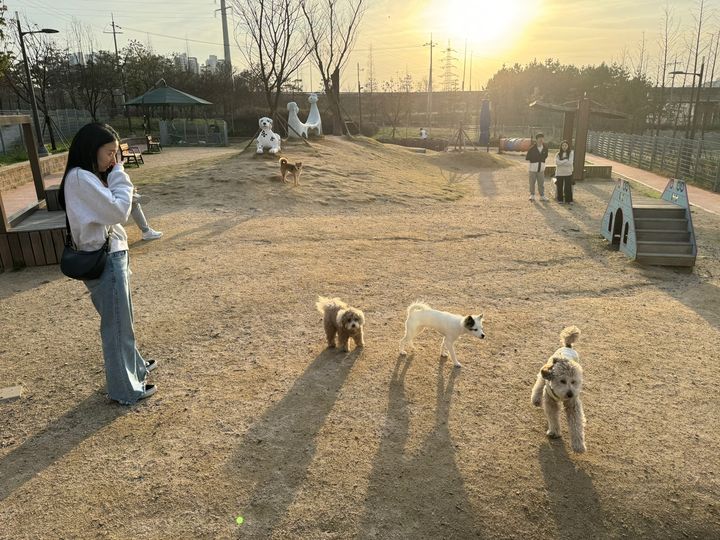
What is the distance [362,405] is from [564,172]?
10.8 meters

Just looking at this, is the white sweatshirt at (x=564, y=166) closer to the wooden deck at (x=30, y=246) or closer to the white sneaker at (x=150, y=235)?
the white sneaker at (x=150, y=235)

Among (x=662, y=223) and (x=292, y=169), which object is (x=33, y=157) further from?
(x=662, y=223)

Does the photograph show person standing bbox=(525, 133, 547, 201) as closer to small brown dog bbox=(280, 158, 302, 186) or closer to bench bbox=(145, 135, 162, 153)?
small brown dog bbox=(280, 158, 302, 186)

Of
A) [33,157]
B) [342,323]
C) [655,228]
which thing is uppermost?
[33,157]

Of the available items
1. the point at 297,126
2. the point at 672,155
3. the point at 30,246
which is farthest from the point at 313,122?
the point at 30,246

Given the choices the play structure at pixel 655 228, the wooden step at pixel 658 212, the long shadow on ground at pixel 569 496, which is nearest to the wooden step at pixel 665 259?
the play structure at pixel 655 228

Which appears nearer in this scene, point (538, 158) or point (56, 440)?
point (56, 440)

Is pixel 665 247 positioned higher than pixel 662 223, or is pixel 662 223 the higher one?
pixel 662 223

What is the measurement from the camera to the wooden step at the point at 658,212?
8094 mm

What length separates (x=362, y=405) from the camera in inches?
156

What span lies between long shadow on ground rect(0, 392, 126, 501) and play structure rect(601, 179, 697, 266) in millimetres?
7582

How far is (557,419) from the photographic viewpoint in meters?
3.52

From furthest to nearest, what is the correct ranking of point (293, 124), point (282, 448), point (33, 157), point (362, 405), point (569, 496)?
point (293, 124) → point (33, 157) → point (362, 405) → point (282, 448) → point (569, 496)

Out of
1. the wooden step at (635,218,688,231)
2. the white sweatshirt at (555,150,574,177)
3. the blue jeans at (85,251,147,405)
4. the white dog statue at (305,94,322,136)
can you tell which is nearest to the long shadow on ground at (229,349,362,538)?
the blue jeans at (85,251,147,405)
